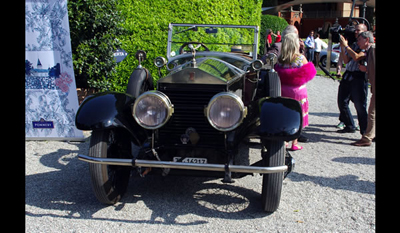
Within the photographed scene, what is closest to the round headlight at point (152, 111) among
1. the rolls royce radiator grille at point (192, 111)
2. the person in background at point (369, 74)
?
the rolls royce radiator grille at point (192, 111)

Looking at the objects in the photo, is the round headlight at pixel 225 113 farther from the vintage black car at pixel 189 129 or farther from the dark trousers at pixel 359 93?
the dark trousers at pixel 359 93

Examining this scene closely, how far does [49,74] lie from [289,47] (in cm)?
318

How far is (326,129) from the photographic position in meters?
6.16

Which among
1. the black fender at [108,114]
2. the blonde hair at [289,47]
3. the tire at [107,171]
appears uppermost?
the blonde hair at [289,47]

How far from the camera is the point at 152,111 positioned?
10.1 ft

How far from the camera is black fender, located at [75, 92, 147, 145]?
3133 millimetres

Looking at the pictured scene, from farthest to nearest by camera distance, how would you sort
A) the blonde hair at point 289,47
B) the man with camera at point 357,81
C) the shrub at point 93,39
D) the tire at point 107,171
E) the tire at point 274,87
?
the shrub at point 93,39
the man with camera at point 357,81
the blonde hair at point 289,47
the tire at point 274,87
the tire at point 107,171

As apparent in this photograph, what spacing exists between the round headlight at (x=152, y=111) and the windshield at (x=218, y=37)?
6.57ft

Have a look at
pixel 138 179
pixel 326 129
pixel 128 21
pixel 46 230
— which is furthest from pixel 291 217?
pixel 128 21

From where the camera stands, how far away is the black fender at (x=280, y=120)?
2.93 m

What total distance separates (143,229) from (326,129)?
4159 millimetres

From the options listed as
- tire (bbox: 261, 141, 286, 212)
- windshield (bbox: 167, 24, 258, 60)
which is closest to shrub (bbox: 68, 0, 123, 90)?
windshield (bbox: 167, 24, 258, 60)

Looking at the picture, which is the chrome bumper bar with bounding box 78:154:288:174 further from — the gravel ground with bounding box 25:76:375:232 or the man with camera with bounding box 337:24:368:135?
the man with camera with bounding box 337:24:368:135

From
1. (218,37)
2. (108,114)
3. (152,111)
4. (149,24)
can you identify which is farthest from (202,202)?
(149,24)
